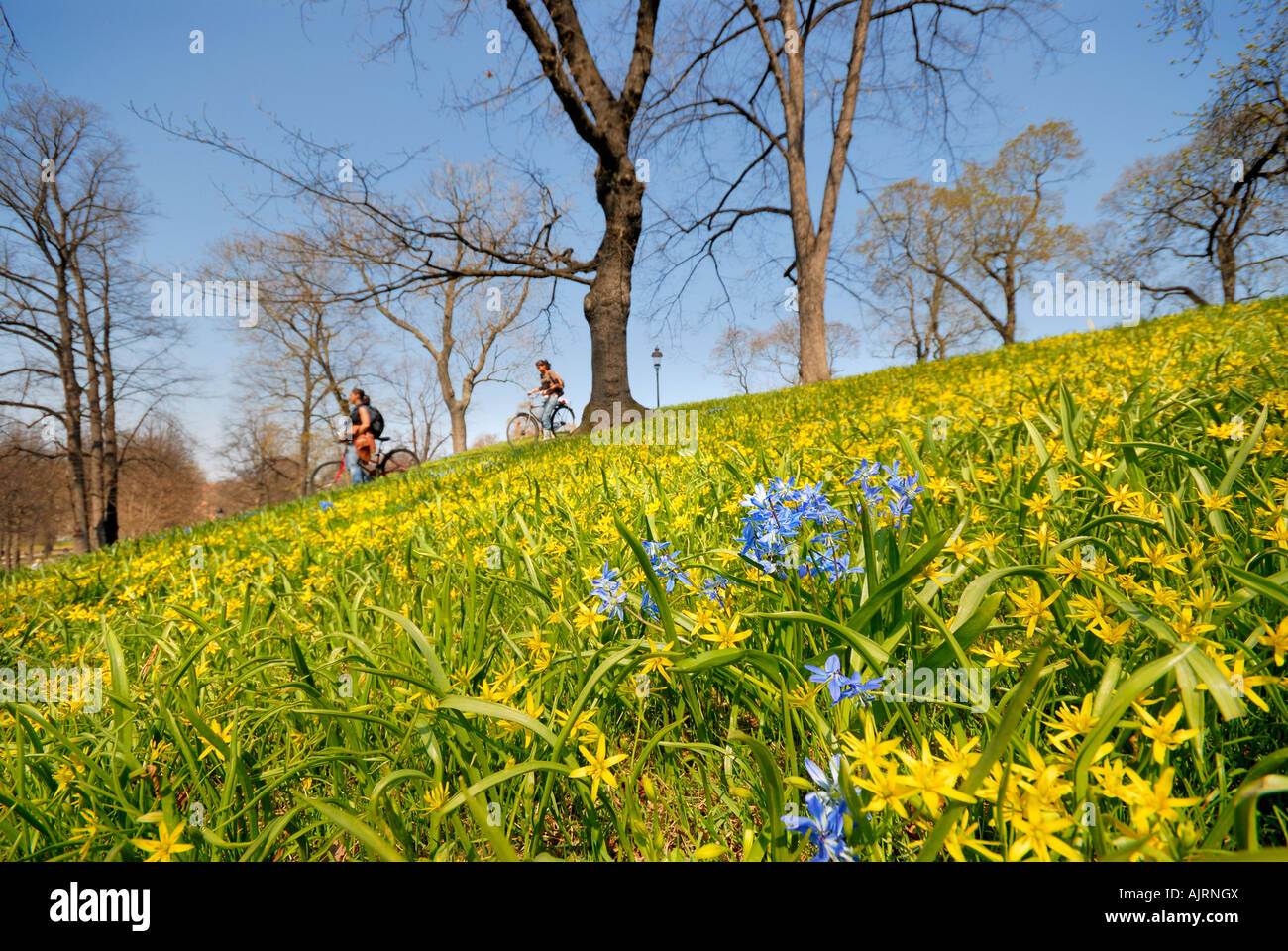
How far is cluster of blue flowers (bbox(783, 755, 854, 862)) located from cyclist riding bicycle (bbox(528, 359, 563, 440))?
12.3 meters

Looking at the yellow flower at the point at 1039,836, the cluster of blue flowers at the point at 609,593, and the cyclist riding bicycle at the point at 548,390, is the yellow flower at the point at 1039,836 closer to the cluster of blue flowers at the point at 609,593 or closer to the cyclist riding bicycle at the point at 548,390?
the cluster of blue flowers at the point at 609,593

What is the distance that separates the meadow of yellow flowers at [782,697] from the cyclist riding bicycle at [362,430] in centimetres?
1077

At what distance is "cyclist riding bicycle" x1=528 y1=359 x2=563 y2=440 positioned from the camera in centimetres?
1275

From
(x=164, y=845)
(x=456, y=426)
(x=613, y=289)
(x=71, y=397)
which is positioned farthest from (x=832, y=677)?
(x=456, y=426)

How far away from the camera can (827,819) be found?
2.15 ft

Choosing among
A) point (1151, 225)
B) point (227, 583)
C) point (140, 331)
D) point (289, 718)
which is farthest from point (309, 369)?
A: point (1151, 225)

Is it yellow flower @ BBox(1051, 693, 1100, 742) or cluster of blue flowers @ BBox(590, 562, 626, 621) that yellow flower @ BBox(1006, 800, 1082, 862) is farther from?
cluster of blue flowers @ BBox(590, 562, 626, 621)

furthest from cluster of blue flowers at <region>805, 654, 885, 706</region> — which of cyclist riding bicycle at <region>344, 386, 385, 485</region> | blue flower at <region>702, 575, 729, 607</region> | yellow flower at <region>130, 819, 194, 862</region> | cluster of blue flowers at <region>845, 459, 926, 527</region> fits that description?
cyclist riding bicycle at <region>344, 386, 385, 485</region>

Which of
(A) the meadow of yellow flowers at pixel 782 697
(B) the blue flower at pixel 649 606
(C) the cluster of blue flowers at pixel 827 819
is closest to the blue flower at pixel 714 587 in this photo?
Answer: (A) the meadow of yellow flowers at pixel 782 697

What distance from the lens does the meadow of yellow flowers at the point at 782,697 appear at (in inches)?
26.9

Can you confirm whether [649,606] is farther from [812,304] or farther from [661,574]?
[812,304]

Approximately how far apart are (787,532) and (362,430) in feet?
42.5
